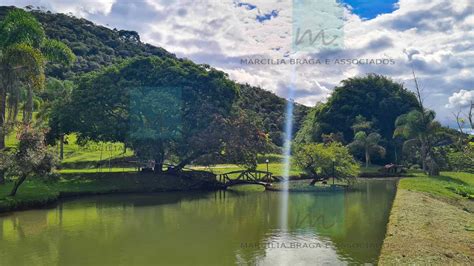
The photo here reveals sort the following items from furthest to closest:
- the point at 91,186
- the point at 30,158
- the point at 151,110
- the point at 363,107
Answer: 1. the point at 363,107
2. the point at 151,110
3. the point at 91,186
4. the point at 30,158

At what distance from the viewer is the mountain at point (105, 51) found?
10229cm

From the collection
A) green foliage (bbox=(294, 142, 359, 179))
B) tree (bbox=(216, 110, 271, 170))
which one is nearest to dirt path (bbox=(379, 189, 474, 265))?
green foliage (bbox=(294, 142, 359, 179))

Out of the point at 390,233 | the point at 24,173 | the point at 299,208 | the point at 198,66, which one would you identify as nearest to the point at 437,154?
the point at 198,66

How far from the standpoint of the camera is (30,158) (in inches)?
1035


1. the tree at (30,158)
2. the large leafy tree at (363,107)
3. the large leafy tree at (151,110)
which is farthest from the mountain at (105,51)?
the tree at (30,158)

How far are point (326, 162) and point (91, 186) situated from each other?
70.3 feet

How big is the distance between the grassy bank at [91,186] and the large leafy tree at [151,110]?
7.65 feet

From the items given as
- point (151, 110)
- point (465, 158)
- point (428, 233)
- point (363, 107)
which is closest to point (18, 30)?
point (151, 110)

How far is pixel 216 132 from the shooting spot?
39.4 metres

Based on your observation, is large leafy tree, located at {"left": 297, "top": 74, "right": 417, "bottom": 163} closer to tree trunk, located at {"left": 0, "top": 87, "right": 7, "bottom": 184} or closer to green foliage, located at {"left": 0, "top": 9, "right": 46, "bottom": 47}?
green foliage, located at {"left": 0, "top": 9, "right": 46, "bottom": 47}

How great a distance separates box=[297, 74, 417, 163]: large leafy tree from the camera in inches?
3145

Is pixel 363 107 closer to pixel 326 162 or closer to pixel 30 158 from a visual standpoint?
pixel 326 162

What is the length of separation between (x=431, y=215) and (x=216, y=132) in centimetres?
2194

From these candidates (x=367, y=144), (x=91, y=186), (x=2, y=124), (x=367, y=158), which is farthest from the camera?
(x=367, y=158)
